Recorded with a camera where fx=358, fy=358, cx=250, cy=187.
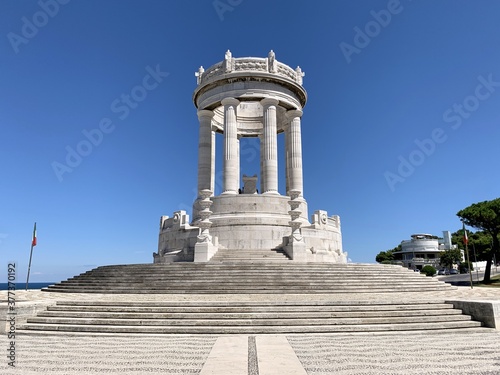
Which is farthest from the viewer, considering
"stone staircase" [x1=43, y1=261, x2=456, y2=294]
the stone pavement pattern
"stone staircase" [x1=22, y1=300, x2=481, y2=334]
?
"stone staircase" [x1=43, y1=261, x2=456, y2=294]

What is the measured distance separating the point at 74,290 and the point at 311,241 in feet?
60.5

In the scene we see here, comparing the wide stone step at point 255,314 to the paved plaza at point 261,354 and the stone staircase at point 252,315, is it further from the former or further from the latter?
the paved plaza at point 261,354

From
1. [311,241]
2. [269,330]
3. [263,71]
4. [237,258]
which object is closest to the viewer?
[269,330]

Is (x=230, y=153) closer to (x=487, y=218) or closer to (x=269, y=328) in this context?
(x=269, y=328)

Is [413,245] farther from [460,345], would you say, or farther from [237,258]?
[460,345]

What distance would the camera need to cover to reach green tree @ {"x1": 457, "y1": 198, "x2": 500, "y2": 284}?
2082 inches

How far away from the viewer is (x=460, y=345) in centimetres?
965

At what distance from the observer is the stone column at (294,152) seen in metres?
37.8

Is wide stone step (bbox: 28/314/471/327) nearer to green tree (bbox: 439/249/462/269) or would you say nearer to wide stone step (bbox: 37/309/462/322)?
wide stone step (bbox: 37/309/462/322)

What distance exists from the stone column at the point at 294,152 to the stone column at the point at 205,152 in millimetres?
Result: 8559

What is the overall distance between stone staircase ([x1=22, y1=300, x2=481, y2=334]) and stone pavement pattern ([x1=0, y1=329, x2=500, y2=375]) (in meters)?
0.72

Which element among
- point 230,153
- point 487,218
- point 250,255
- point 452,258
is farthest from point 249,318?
point 452,258

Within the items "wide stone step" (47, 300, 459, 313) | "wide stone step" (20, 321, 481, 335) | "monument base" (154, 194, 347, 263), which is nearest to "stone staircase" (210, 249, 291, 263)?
"monument base" (154, 194, 347, 263)

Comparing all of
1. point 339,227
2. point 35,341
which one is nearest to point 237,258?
point 339,227
